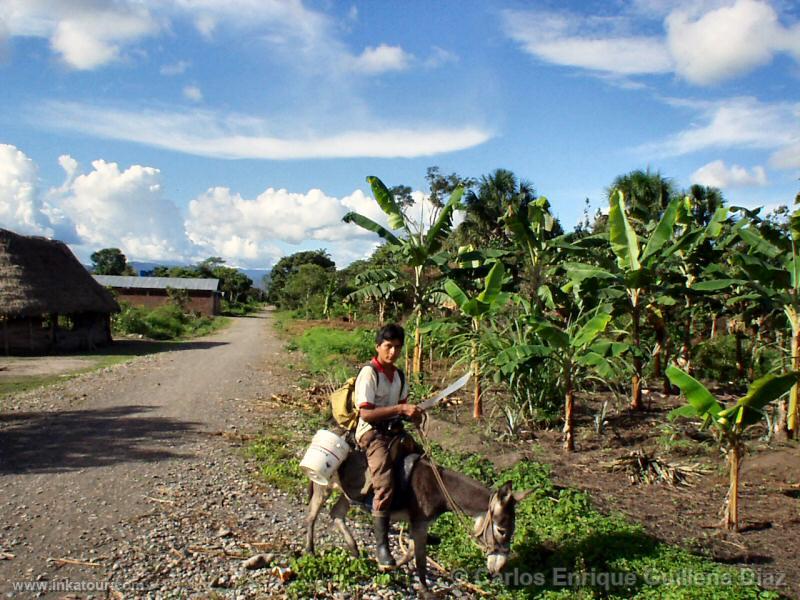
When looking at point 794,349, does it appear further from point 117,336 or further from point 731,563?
point 117,336

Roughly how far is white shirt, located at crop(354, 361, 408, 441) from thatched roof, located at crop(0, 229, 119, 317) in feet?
57.1

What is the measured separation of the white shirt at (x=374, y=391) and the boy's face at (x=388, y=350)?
A: 75 millimetres

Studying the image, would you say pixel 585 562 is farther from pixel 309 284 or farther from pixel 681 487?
pixel 309 284

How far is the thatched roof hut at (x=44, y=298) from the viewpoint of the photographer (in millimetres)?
18031

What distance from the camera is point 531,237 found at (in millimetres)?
9648

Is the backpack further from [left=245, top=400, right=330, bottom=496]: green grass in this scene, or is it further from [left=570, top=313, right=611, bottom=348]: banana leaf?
[left=570, top=313, right=611, bottom=348]: banana leaf

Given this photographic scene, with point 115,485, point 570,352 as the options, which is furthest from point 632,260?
point 115,485

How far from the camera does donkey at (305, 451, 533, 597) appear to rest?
3797 mm

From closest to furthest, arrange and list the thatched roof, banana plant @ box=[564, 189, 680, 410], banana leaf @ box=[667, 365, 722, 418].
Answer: banana leaf @ box=[667, 365, 722, 418]
banana plant @ box=[564, 189, 680, 410]
the thatched roof

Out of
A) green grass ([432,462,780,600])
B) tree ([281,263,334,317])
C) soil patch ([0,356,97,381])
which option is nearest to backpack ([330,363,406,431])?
green grass ([432,462,780,600])

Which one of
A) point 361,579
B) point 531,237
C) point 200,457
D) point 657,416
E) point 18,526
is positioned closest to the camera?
point 361,579

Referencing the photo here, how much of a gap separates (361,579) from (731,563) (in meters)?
2.81

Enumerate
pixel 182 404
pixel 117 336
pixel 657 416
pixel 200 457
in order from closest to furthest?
pixel 200 457 → pixel 657 416 → pixel 182 404 → pixel 117 336

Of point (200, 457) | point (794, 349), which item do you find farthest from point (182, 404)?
point (794, 349)
